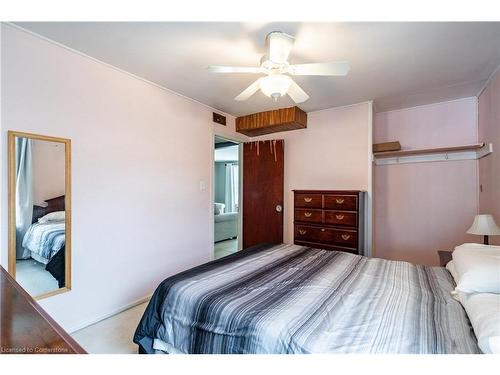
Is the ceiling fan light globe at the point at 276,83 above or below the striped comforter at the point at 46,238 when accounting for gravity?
above

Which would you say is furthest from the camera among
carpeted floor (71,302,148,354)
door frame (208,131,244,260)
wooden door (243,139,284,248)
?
wooden door (243,139,284,248)

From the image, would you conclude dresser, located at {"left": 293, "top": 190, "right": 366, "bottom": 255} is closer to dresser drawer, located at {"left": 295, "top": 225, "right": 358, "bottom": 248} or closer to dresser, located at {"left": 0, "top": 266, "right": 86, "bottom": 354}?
dresser drawer, located at {"left": 295, "top": 225, "right": 358, "bottom": 248}

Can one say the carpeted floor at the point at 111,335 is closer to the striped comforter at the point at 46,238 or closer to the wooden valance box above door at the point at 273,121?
the striped comforter at the point at 46,238

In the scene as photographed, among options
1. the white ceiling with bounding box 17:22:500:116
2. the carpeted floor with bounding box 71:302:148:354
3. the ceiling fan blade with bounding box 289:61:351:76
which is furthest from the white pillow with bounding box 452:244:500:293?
the carpeted floor with bounding box 71:302:148:354

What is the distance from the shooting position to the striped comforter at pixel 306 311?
3.13 feet

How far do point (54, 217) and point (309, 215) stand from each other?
2.52m

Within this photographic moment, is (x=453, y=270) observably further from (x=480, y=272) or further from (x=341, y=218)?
(x=341, y=218)

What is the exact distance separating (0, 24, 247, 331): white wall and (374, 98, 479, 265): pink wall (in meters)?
2.62

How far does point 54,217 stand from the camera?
1837 millimetres

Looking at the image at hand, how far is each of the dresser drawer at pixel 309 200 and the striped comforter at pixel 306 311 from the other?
45.2 inches

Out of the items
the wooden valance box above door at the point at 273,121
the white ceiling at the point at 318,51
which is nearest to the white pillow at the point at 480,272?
the white ceiling at the point at 318,51

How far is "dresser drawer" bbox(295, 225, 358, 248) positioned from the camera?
269 cm

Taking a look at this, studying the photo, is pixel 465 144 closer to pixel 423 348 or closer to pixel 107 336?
pixel 423 348

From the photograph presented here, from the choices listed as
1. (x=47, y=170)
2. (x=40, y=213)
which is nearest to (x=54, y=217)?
(x=40, y=213)
